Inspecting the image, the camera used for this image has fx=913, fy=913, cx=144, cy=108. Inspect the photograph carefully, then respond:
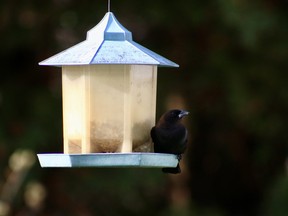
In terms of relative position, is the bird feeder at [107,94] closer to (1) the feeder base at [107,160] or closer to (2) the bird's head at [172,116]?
(1) the feeder base at [107,160]

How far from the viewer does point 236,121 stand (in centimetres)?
892

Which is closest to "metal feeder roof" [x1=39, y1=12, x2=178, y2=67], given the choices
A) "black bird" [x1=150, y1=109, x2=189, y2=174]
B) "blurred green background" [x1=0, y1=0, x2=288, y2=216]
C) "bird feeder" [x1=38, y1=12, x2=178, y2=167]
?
"bird feeder" [x1=38, y1=12, x2=178, y2=167]

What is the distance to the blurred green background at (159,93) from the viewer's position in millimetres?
8297

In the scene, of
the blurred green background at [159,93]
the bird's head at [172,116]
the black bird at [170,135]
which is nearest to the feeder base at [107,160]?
the black bird at [170,135]

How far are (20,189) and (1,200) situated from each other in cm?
23

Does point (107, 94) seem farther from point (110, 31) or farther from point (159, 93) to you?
point (159, 93)

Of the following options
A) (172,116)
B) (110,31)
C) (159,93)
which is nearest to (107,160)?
(110,31)

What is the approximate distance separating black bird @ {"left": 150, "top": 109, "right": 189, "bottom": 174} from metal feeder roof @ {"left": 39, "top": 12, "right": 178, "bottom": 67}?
0.39 m

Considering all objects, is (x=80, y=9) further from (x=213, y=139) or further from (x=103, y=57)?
(x=103, y=57)

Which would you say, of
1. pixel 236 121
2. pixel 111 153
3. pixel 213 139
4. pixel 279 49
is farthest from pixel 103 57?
pixel 213 139

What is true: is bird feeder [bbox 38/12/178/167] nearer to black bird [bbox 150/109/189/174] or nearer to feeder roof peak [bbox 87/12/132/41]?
feeder roof peak [bbox 87/12/132/41]

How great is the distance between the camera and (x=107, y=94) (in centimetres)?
418

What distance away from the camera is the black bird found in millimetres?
4407

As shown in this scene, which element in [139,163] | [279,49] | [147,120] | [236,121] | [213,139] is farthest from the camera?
[213,139]
